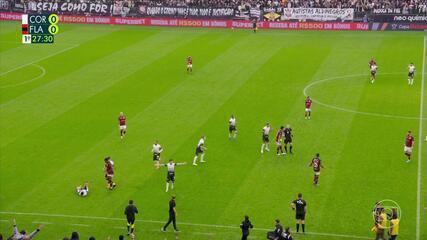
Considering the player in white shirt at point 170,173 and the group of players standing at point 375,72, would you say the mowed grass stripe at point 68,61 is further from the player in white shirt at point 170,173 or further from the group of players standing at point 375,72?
the group of players standing at point 375,72

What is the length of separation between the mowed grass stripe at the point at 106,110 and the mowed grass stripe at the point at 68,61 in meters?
6.29

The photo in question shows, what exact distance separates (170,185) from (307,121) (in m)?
13.9

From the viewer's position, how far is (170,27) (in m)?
84.4

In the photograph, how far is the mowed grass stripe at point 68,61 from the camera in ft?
185

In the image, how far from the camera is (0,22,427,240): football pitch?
108 feet

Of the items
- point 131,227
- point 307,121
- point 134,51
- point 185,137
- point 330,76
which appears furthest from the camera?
point 134,51

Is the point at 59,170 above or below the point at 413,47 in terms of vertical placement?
below

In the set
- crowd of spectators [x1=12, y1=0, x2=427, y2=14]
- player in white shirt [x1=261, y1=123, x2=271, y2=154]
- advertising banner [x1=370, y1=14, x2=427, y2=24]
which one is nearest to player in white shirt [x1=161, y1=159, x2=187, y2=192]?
player in white shirt [x1=261, y1=123, x2=271, y2=154]

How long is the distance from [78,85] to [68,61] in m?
10.0

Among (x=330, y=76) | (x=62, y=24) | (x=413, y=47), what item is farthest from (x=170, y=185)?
(x=62, y=24)

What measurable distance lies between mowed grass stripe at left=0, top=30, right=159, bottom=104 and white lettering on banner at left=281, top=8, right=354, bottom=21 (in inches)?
640

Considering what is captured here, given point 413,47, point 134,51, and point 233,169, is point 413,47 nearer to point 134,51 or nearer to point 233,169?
point 134,51

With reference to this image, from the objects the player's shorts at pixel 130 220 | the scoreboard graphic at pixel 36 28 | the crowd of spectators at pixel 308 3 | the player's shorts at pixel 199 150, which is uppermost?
the crowd of spectators at pixel 308 3

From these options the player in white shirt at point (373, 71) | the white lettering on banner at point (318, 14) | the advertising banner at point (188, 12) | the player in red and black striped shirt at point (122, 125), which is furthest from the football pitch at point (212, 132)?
the advertising banner at point (188, 12)
